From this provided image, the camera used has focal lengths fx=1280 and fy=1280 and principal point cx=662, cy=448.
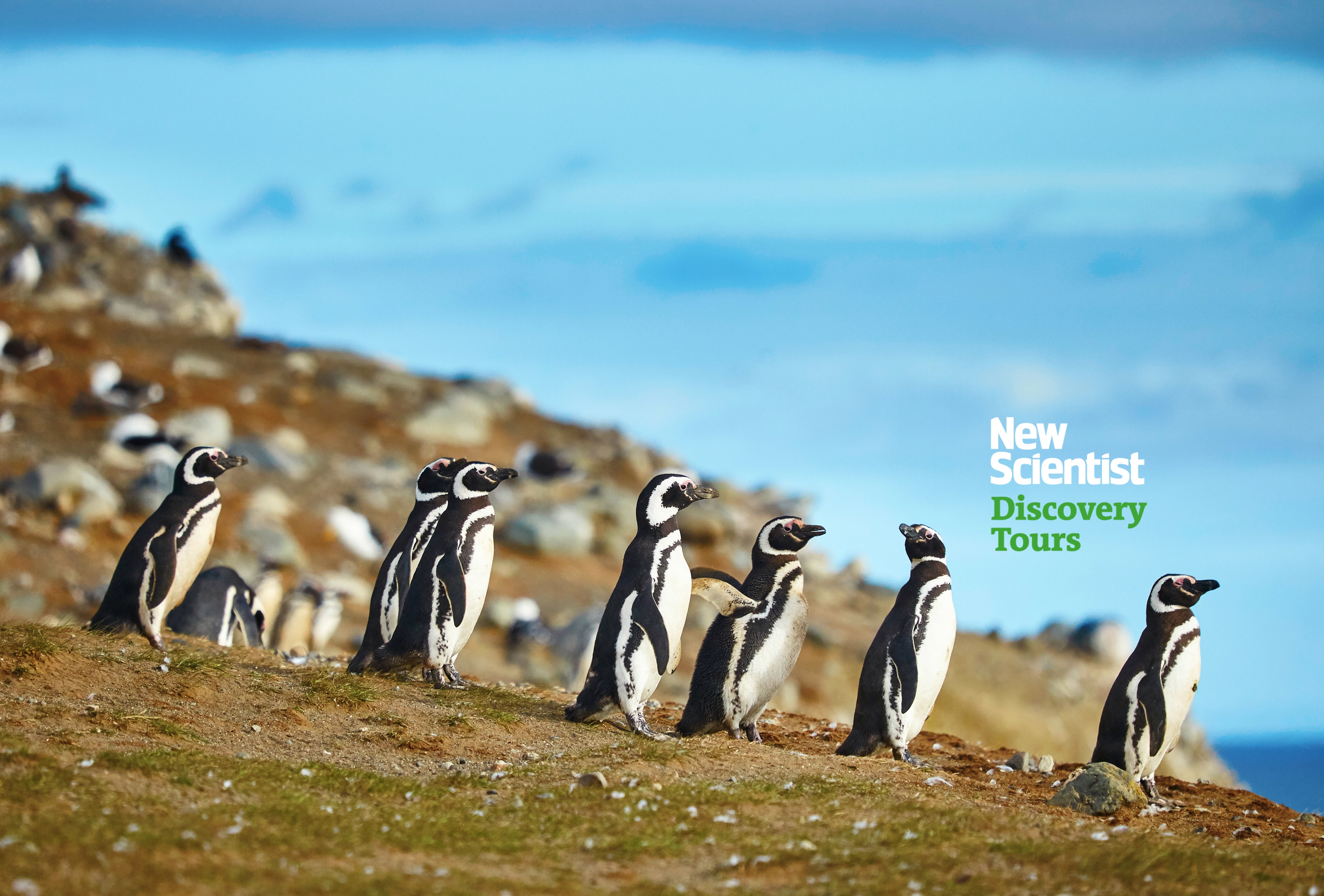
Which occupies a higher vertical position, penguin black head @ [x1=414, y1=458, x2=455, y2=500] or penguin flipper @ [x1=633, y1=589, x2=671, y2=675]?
penguin black head @ [x1=414, y1=458, x2=455, y2=500]

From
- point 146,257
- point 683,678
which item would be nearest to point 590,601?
point 683,678

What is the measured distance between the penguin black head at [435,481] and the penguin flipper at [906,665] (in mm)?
4660

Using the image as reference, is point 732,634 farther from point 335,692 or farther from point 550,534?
point 550,534

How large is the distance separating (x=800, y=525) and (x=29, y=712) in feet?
20.1

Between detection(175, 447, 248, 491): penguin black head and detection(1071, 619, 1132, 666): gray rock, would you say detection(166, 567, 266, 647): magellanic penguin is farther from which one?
detection(1071, 619, 1132, 666): gray rock

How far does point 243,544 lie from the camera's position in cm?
2508

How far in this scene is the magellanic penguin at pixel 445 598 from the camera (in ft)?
37.0

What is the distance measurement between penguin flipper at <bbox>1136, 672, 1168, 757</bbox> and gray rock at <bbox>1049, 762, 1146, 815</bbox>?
1164 mm

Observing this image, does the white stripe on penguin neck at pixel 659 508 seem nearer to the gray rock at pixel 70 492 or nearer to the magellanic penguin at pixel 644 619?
the magellanic penguin at pixel 644 619

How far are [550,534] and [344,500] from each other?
465 centimetres

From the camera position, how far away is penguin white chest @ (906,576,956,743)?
1052 centimetres

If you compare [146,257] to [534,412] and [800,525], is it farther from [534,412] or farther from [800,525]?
[800,525]

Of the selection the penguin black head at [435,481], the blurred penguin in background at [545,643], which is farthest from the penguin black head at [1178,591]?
the blurred penguin in background at [545,643]

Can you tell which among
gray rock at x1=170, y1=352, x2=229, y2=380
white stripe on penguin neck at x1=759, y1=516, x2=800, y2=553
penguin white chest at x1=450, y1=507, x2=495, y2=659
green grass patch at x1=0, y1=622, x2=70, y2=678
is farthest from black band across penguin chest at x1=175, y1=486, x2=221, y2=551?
gray rock at x1=170, y1=352, x2=229, y2=380
